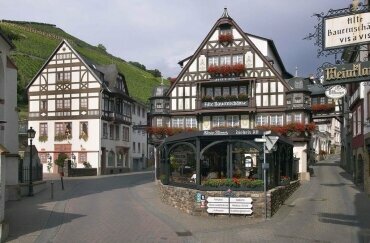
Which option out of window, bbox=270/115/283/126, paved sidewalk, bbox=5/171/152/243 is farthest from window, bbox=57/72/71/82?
paved sidewalk, bbox=5/171/152/243

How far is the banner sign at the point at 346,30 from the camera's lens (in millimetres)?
10917

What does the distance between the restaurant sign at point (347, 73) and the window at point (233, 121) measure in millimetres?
28748

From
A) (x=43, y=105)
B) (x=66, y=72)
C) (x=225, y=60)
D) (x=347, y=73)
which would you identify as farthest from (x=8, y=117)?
(x=43, y=105)

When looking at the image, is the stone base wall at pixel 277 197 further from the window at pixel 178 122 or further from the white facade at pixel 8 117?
the window at pixel 178 122

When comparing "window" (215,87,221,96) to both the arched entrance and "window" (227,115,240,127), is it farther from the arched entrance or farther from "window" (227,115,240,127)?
the arched entrance

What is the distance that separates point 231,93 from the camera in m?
40.8

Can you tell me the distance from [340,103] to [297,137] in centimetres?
939

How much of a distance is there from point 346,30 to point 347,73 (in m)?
0.98

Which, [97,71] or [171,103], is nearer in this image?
[171,103]

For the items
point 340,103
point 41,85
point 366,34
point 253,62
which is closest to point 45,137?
point 41,85

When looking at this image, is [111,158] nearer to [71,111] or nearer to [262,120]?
[71,111]

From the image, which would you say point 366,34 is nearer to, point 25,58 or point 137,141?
point 137,141

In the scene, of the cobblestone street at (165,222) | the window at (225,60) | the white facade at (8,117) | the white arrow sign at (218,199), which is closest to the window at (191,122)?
the window at (225,60)

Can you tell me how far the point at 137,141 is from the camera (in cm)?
6544
